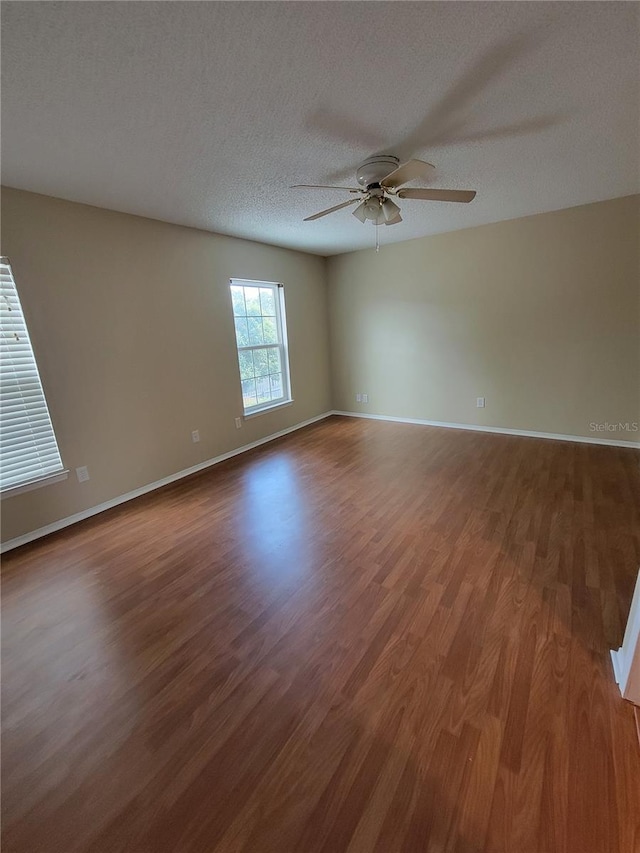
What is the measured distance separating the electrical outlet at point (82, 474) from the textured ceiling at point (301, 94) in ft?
6.54

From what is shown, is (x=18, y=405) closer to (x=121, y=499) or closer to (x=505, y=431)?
(x=121, y=499)

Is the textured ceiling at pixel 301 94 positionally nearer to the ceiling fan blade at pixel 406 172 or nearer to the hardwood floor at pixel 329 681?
the ceiling fan blade at pixel 406 172

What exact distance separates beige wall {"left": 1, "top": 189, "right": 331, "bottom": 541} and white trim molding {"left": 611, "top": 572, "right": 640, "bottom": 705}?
344cm

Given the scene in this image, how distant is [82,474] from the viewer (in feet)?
9.02

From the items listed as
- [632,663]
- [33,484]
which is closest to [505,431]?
[632,663]

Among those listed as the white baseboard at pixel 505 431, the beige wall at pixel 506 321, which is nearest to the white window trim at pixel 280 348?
the beige wall at pixel 506 321

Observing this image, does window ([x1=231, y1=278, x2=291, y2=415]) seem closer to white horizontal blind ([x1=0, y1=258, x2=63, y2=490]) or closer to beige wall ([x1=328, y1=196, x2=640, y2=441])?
beige wall ([x1=328, y1=196, x2=640, y2=441])

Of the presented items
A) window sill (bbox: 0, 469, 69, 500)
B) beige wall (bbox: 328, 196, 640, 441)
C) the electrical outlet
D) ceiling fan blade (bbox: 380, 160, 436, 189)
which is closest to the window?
beige wall (bbox: 328, 196, 640, 441)

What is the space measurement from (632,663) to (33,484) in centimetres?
349

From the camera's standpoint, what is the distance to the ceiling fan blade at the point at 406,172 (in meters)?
1.74

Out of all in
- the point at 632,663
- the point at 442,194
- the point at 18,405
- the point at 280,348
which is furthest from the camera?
the point at 280,348

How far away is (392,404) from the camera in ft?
16.6

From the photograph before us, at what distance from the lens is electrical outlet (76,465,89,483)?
2.72 m

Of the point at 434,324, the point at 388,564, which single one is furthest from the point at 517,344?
the point at 388,564
